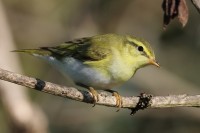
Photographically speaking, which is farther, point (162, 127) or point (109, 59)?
point (162, 127)

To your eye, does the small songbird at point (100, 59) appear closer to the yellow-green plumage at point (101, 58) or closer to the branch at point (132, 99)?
the yellow-green plumage at point (101, 58)

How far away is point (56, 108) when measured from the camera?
8.14 m

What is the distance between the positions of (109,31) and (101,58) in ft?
10.2

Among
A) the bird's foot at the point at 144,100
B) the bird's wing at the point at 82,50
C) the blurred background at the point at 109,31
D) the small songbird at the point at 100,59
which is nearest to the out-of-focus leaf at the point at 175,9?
the bird's foot at the point at 144,100

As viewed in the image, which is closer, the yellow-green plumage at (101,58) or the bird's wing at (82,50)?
the yellow-green plumage at (101,58)

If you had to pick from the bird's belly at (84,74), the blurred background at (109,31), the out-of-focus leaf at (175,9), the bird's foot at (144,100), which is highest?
the blurred background at (109,31)

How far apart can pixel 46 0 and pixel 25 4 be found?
1.26 feet

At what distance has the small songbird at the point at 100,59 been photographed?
5.28 meters

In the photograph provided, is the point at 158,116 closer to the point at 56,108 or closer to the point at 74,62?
the point at 56,108

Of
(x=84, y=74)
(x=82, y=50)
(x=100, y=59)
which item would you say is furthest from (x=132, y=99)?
(x=82, y=50)

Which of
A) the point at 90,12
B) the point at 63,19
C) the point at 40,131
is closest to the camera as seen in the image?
the point at 40,131

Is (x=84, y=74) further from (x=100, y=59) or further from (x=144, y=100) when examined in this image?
(x=144, y=100)

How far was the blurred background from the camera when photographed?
7926 millimetres

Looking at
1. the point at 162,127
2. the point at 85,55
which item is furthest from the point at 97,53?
the point at 162,127
